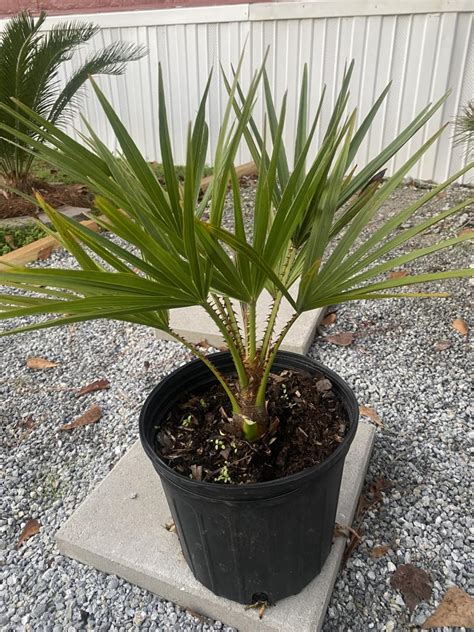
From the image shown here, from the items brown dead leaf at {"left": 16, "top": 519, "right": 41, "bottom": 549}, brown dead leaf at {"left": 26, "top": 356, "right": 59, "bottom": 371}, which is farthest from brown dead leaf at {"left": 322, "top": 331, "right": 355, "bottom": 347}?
brown dead leaf at {"left": 16, "top": 519, "right": 41, "bottom": 549}

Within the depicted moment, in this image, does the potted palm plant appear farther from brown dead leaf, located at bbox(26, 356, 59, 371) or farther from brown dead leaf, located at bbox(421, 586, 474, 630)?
brown dead leaf, located at bbox(26, 356, 59, 371)

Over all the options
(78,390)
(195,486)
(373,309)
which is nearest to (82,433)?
(78,390)

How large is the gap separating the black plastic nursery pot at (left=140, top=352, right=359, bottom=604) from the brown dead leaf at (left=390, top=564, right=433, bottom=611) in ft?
0.74

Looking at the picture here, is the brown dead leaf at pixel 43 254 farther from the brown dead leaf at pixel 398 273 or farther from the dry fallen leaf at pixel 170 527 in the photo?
the dry fallen leaf at pixel 170 527

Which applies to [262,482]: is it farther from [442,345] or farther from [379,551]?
[442,345]

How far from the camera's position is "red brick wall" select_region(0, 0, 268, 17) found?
17.4ft

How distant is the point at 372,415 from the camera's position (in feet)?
6.75

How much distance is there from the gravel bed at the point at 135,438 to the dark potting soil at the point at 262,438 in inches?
17.8

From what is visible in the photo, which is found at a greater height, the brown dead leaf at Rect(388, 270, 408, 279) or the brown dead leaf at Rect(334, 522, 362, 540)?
the brown dead leaf at Rect(334, 522, 362, 540)

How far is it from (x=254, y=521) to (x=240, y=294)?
0.53 m

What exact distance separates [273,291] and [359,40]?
4.05 metres

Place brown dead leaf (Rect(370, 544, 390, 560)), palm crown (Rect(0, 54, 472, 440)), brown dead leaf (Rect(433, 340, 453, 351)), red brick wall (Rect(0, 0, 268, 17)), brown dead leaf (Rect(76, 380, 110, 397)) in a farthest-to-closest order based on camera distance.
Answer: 1. red brick wall (Rect(0, 0, 268, 17))
2. brown dead leaf (Rect(433, 340, 453, 351))
3. brown dead leaf (Rect(76, 380, 110, 397))
4. brown dead leaf (Rect(370, 544, 390, 560))
5. palm crown (Rect(0, 54, 472, 440))

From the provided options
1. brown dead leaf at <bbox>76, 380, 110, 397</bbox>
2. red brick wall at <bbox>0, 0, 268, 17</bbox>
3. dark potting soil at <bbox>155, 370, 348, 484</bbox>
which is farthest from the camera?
red brick wall at <bbox>0, 0, 268, 17</bbox>

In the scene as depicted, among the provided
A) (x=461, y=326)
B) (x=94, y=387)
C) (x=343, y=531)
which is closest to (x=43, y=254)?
(x=94, y=387)
